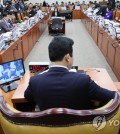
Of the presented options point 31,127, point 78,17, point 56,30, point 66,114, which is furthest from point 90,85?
point 78,17

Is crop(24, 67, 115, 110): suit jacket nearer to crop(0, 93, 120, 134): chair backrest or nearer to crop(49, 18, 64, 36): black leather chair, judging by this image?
crop(0, 93, 120, 134): chair backrest

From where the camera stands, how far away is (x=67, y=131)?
0.97m

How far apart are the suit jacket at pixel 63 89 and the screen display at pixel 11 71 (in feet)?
2.70

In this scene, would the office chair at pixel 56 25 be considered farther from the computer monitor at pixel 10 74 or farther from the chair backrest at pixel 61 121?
the chair backrest at pixel 61 121

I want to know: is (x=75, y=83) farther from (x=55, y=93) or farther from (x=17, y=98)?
(x=17, y=98)

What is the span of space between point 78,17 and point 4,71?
12921 millimetres

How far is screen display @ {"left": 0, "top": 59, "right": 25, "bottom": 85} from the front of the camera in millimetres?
2036

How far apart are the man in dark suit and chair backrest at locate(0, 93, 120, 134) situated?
232mm

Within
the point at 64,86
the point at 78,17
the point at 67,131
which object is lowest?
Answer: the point at 78,17

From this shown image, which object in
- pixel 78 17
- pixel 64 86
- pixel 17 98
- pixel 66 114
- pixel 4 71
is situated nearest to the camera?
pixel 66 114

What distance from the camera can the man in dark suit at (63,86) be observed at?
1.21 metres

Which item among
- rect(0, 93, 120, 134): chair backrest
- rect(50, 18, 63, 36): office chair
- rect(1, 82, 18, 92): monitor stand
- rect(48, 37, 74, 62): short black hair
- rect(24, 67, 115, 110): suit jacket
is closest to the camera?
rect(0, 93, 120, 134): chair backrest

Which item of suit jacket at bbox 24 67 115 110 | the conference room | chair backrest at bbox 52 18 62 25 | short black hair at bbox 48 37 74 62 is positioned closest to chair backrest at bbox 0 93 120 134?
the conference room

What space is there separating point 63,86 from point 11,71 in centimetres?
102
